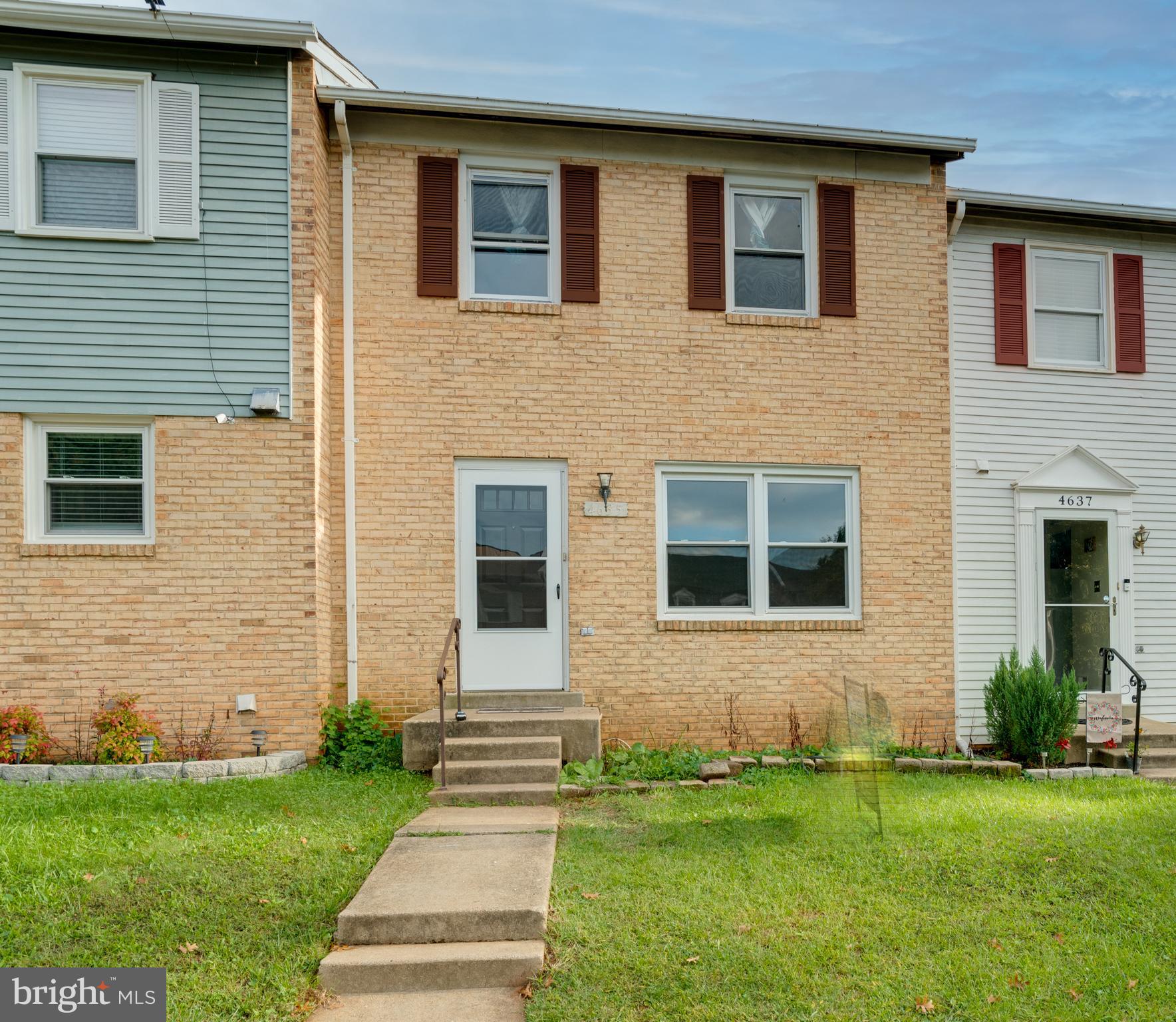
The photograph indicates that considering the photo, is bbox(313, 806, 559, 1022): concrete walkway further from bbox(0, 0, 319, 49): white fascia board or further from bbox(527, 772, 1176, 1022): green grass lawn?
bbox(0, 0, 319, 49): white fascia board

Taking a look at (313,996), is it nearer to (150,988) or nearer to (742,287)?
(150,988)

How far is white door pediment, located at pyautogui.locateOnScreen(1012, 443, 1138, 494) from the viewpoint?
1004 cm

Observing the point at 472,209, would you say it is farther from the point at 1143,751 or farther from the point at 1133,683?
the point at 1133,683

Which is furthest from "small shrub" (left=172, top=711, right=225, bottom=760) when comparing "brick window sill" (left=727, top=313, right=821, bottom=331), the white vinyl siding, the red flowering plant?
the white vinyl siding

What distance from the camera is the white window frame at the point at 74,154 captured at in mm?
7848

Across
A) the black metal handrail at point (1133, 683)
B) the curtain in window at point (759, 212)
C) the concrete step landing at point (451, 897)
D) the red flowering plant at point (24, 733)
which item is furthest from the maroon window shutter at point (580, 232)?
the black metal handrail at point (1133, 683)

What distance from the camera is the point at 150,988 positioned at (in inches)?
152

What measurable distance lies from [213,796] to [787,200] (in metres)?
7.78

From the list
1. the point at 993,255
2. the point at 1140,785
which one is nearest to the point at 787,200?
the point at 993,255

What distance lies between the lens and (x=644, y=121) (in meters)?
8.92

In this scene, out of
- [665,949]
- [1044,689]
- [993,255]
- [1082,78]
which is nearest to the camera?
[665,949]

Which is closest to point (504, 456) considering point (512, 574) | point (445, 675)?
point (512, 574)

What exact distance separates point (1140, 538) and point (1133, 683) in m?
1.62

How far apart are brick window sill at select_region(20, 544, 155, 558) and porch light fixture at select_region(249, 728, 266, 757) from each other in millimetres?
1747
